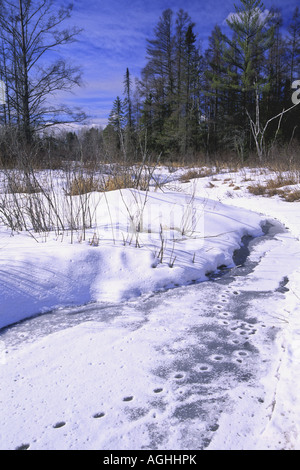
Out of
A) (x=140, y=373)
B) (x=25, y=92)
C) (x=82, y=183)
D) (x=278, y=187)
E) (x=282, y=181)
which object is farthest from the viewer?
(x=25, y=92)

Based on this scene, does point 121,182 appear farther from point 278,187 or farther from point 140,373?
point 278,187

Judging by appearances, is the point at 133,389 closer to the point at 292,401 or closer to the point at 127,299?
the point at 292,401

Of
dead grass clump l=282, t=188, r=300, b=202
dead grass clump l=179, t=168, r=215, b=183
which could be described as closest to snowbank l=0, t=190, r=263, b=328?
dead grass clump l=282, t=188, r=300, b=202

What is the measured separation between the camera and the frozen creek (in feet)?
3.31

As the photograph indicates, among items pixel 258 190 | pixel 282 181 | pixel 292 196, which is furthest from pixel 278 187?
pixel 292 196

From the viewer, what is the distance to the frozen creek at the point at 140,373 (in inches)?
39.8

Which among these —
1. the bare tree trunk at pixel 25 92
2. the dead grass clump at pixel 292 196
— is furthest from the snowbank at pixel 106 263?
the bare tree trunk at pixel 25 92

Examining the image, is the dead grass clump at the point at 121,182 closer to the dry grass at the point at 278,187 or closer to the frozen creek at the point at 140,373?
the frozen creek at the point at 140,373

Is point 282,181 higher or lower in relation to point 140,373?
higher

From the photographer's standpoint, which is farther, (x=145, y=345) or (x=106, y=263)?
(x=106, y=263)

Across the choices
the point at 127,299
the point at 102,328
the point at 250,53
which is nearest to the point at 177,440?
the point at 102,328

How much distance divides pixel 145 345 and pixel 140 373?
8.4 inches

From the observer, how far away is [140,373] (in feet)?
4.25

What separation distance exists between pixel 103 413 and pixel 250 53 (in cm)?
1744
